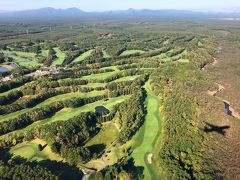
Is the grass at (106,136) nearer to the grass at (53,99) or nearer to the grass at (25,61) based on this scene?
the grass at (53,99)

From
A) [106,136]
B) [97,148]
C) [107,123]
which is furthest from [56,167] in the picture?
[107,123]

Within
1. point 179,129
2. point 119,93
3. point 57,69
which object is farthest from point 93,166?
point 57,69

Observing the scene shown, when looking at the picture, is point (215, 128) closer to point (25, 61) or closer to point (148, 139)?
point (148, 139)

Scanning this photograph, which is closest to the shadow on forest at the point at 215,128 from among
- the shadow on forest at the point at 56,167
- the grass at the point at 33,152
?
the shadow on forest at the point at 56,167

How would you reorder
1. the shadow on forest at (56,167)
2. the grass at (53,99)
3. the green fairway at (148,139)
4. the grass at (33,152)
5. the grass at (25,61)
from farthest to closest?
the grass at (25,61)
the grass at (53,99)
the grass at (33,152)
the green fairway at (148,139)
the shadow on forest at (56,167)

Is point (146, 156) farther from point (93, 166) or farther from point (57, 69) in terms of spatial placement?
point (57, 69)

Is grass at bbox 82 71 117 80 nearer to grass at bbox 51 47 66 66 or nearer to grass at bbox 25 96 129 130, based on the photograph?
grass at bbox 25 96 129 130

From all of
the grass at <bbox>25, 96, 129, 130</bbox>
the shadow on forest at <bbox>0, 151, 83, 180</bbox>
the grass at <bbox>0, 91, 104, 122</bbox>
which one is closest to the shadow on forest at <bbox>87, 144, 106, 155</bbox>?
the shadow on forest at <bbox>0, 151, 83, 180</bbox>
